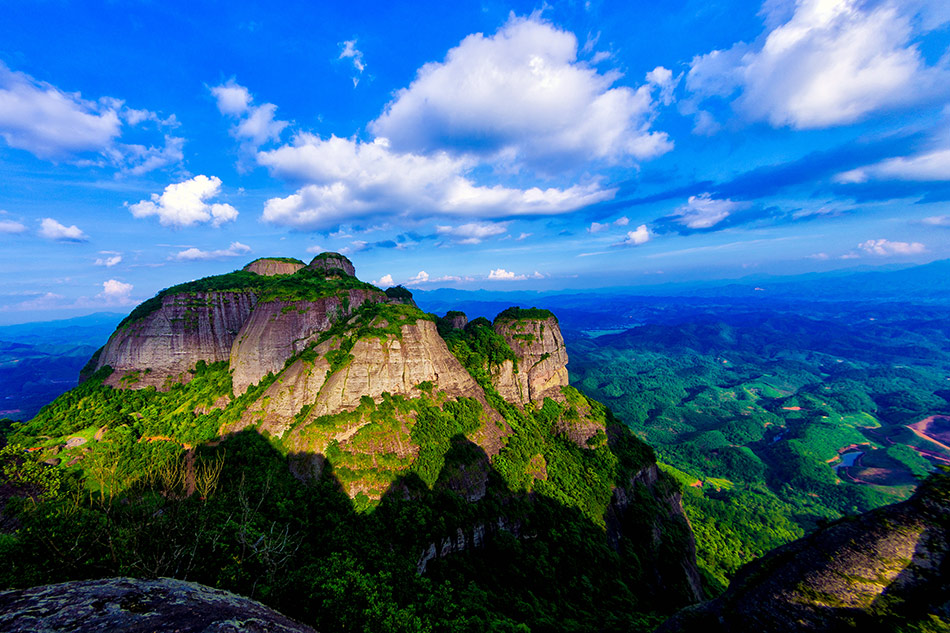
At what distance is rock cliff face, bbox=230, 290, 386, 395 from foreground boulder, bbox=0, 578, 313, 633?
3221 centimetres

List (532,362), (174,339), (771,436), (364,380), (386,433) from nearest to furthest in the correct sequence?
1. (386,433)
2. (364,380)
3. (174,339)
4. (532,362)
5. (771,436)

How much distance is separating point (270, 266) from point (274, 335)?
21.2m

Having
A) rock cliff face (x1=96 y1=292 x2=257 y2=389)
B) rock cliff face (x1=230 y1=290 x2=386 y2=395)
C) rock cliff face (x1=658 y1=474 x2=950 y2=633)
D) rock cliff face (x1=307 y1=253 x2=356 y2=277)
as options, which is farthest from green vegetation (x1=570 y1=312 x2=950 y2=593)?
rock cliff face (x1=96 y1=292 x2=257 y2=389)

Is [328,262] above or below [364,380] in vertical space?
above

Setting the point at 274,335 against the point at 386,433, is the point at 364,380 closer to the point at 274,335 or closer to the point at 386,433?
the point at 386,433

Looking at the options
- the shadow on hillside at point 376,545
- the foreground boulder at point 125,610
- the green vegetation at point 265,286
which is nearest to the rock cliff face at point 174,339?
the green vegetation at point 265,286

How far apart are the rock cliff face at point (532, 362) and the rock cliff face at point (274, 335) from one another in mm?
25549

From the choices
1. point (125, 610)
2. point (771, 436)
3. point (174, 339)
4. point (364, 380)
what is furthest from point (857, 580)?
point (771, 436)

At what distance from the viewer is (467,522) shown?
1168 inches

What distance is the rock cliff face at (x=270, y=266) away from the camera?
178 feet

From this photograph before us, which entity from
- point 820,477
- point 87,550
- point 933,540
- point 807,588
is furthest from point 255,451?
point 820,477

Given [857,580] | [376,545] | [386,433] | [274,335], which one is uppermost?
[274,335]

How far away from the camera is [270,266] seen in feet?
178

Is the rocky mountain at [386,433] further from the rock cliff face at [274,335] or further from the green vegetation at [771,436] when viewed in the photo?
the green vegetation at [771,436]
